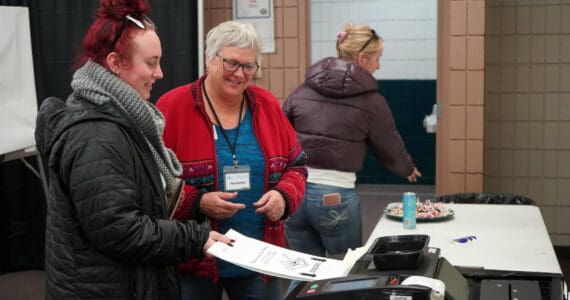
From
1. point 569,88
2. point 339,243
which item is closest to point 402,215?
point 339,243

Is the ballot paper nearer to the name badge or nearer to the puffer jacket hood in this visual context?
the name badge

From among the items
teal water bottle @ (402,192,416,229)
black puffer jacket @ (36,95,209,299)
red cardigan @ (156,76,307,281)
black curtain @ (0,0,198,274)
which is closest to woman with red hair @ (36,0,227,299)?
black puffer jacket @ (36,95,209,299)

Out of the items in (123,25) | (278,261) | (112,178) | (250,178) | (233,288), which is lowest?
(233,288)

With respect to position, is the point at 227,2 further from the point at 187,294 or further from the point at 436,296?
the point at 436,296

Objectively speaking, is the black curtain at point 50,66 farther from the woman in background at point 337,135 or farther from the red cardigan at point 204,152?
the red cardigan at point 204,152

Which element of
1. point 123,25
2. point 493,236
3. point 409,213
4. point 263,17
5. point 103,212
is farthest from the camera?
point 263,17

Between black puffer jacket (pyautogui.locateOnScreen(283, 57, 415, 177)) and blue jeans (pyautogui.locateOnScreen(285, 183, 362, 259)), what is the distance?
118 millimetres

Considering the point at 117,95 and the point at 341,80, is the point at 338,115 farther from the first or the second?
the point at 117,95

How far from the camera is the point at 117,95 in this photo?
5.27 ft

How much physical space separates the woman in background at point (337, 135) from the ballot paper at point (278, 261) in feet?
3.66

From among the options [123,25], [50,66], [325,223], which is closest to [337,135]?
[325,223]

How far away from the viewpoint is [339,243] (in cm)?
290

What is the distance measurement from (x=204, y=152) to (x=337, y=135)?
1021mm

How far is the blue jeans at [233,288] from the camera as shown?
2.04m
